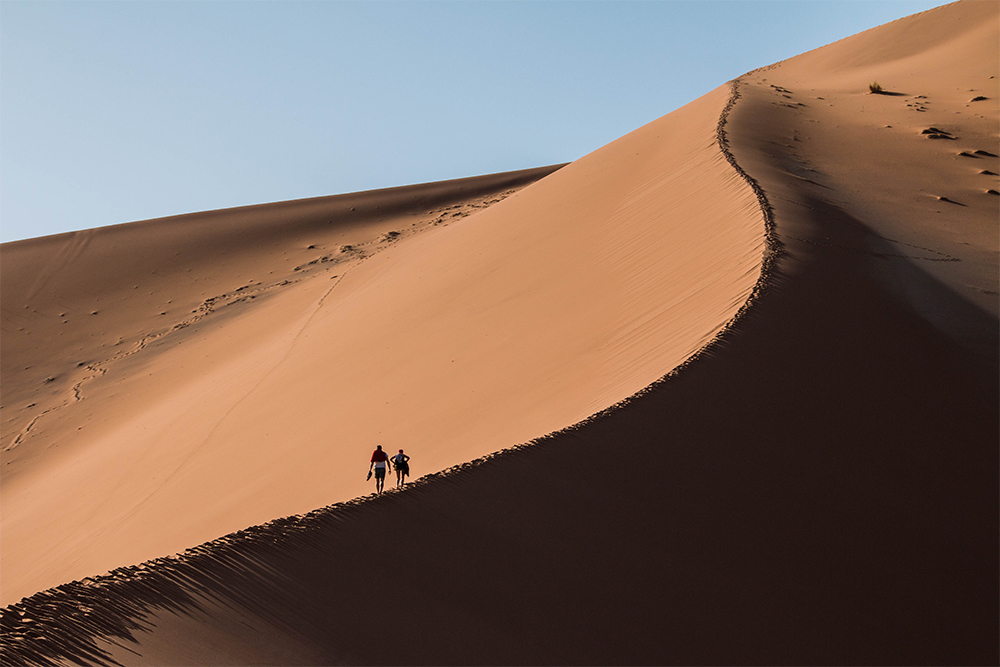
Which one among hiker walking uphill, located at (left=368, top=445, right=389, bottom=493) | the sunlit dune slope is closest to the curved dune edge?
hiker walking uphill, located at (left=368, top=445, right=389, bottom=493)

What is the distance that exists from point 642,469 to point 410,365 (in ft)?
18.0

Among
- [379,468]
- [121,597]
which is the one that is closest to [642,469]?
[379,468]

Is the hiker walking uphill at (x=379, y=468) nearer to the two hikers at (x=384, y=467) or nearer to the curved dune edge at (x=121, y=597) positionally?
the two hikers at (x=384, y=467)

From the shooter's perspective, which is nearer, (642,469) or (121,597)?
(121,597)

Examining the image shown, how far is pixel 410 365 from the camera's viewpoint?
10.1 metres

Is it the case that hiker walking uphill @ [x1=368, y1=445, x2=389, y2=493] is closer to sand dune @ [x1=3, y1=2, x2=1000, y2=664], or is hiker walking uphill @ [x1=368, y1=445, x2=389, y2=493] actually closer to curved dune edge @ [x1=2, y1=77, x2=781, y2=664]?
sand dune @ [x1=3, y1=2, x2=1000, y2=664]

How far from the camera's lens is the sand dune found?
3738 millimetres

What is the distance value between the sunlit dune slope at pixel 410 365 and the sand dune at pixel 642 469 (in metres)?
0.07

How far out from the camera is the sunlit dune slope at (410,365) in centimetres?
725

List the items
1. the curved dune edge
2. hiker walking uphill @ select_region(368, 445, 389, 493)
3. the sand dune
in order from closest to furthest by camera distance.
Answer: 1. the curved dune edge
2. the sand dune
3. hiker walking uphill @ select_region(368, 445, 389, 493)

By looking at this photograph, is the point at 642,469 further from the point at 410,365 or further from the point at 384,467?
the point at 410,365

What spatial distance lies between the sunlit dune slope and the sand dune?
7 centimetres

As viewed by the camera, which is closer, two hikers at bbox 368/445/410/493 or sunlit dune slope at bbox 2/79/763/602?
two hikers at bbox 368/445/410/493

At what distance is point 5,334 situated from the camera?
21484mm
